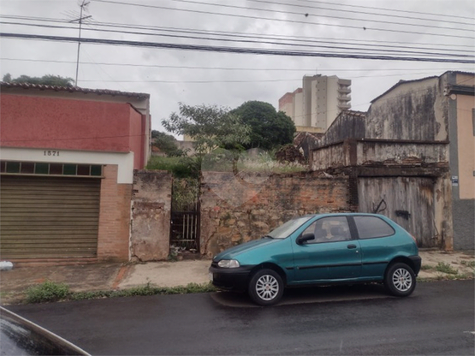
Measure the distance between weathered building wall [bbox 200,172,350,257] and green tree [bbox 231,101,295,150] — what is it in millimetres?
16147

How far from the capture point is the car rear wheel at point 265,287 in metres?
6.09

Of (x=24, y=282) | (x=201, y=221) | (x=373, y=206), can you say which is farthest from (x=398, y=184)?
(x=24, y=282)

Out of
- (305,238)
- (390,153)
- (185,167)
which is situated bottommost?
(305,238)

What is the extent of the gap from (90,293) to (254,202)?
5.12 metres

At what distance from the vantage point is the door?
6.32m

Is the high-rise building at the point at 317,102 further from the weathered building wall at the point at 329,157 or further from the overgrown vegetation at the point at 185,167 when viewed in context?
the overgrown vegetation at the point at 185,167

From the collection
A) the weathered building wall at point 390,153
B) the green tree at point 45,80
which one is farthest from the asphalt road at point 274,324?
the green tree at point 45,80

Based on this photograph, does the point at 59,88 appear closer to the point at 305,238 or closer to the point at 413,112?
the point at 305,238

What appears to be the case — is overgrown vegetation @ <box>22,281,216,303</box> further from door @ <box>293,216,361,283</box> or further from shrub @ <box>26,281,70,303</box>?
door @ <box>293,216,361,283</box>

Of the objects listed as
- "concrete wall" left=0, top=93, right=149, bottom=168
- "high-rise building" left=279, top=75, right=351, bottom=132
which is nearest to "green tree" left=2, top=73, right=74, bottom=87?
"concrete wall" left=0, top=93, right=149, bottom=168

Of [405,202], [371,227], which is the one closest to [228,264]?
[371,227]

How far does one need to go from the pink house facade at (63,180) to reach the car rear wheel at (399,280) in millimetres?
6515

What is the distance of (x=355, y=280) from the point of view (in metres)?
6.55

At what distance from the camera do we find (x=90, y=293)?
275 inches
